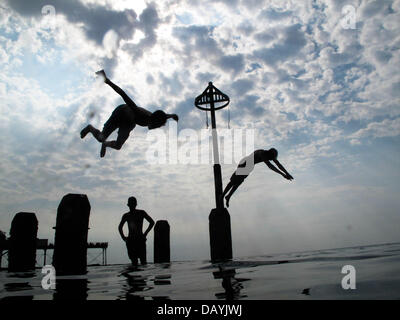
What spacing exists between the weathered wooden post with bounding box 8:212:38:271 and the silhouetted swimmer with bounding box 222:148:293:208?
6059 mm

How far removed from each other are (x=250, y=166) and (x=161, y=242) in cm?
518

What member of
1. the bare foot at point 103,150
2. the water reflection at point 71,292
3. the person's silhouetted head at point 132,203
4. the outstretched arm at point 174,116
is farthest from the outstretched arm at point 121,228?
the water reflection at point 71,292

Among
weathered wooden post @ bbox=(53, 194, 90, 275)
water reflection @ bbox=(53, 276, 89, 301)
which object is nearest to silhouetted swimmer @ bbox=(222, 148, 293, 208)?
weathered wooden post @ bbox=(53, 194, 90, 275)

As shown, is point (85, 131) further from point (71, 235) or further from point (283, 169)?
point (283, 169)

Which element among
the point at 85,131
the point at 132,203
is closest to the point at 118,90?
the point at 85,131

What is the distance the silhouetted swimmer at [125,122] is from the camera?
21.5 feet

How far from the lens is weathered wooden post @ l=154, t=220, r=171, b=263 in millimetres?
12086

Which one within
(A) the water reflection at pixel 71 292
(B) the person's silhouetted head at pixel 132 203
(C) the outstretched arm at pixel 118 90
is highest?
(C) the outstretched arm at pixel 118 90

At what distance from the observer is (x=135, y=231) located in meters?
8.68

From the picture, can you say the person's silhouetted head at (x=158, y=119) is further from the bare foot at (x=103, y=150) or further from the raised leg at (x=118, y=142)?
the bare foot at (x=103, y=150)

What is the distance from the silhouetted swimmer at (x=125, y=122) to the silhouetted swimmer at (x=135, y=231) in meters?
2.42

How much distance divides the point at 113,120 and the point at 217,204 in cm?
A: 443
